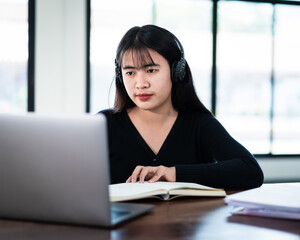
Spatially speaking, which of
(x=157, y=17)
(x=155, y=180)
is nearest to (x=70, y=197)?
(x=155, y=180)

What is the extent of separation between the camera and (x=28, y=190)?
2.38 feet

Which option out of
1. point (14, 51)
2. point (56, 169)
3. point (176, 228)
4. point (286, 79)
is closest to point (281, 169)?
point (286, 79)

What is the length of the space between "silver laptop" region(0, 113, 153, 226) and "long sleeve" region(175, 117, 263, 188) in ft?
1.60

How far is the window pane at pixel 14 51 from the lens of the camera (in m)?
3.93

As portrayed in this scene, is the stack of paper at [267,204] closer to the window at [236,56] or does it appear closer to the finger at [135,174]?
the finger at [135,174]

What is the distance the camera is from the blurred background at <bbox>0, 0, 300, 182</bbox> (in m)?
3.93

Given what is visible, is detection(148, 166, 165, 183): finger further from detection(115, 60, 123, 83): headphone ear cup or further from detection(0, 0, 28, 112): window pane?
detection(0, 0, 28, 112): window pane

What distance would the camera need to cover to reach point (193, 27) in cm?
440

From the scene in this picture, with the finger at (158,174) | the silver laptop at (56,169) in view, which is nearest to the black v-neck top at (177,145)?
the finger at (158,174)

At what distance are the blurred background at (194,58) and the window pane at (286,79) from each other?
11 millimetres

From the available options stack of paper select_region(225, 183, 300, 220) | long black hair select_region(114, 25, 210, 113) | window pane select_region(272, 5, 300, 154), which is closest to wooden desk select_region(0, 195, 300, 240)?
stack of paper select_region(225, 183, 300, 220)

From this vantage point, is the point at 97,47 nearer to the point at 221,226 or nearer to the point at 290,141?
the point at 290,141

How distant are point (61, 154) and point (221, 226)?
0.32 meters

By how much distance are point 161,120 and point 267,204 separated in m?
0.83
